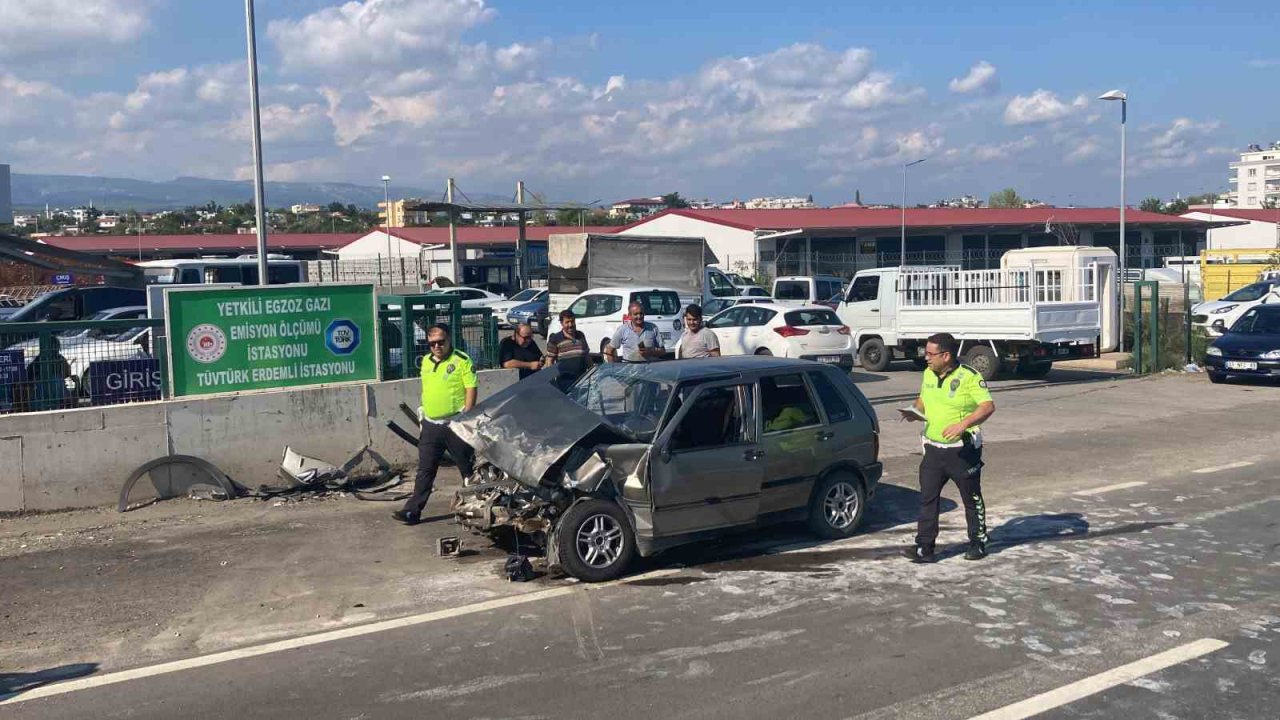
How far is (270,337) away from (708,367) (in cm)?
546

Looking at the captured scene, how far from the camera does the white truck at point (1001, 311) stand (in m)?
21.1

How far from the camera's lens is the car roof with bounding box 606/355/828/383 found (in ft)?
29.3

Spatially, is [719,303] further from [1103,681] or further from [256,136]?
[1103,681]

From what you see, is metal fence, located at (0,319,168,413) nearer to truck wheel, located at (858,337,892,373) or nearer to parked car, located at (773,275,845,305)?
truck wheel, located at (858,337,892,373)

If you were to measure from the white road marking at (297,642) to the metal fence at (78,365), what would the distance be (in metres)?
5.39

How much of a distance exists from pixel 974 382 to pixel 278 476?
7305 millimetres

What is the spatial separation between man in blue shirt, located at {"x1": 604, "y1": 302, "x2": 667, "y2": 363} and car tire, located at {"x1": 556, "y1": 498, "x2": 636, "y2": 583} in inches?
209

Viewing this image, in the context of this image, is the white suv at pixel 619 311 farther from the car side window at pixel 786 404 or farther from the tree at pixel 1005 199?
the tree at pixel 1005 199

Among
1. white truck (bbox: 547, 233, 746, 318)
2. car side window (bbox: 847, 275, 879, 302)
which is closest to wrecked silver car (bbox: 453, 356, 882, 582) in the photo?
car side window (bbox: 847, 275, 879, 302)

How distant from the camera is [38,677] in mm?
6609

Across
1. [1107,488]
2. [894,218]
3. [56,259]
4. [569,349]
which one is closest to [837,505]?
[1107,488]

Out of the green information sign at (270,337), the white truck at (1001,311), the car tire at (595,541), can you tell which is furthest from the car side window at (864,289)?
the car tire at (595,541)

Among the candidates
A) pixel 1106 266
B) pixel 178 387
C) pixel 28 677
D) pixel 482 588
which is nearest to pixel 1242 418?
pixel 1106 266

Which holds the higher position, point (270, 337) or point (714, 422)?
point (270, 337)
